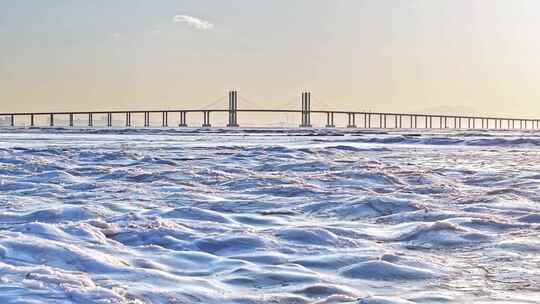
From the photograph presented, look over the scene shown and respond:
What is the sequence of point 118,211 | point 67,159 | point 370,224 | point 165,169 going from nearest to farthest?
point 370,224, point 118,211, point 165,169, point 67,159

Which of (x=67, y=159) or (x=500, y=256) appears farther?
(x=67, y=159)

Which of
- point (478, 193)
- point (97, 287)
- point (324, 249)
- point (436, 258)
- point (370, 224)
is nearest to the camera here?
point (97, 287)

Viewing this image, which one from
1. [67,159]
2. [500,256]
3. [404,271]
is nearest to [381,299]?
[404,271]

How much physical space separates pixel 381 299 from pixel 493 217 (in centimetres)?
273

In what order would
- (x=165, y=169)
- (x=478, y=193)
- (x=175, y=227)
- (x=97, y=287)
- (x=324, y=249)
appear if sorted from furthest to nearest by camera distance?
(x=165, y=169) → (x=478, y=193) → (x=175, y=227) → (x=324, y=249) → (x=97, y=287)

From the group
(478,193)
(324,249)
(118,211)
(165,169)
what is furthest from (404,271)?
(165,169)

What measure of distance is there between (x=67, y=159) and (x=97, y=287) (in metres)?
10.3

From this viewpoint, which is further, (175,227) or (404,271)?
(175,227)

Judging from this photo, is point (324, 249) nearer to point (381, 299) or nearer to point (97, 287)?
point (381, 299)

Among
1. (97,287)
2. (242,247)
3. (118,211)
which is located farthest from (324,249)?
Result: (118,211)

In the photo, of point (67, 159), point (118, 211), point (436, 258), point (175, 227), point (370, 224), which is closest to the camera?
point (436, 258)

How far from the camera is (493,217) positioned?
5379 mm

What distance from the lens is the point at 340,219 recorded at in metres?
5.52

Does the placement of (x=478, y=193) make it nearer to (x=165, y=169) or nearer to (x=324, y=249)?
(x=324, y=249)
